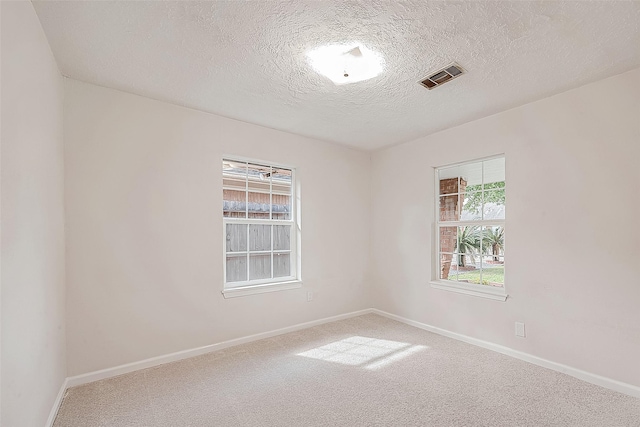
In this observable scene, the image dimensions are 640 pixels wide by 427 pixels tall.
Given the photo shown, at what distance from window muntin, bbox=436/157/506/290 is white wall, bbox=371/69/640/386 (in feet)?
0.58

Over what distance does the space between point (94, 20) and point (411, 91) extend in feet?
7.58

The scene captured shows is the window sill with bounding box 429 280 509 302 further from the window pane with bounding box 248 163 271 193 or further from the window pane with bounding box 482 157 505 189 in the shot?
the window pane with bounding box 248 163 271 193

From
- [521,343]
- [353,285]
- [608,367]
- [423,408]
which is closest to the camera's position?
[423,408]

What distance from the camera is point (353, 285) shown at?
4484 mm

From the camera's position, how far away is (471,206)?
11.7 feet

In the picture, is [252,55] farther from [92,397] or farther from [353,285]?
[353,285]

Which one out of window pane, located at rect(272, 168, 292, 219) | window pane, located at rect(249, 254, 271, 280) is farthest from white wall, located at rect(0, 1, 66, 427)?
window pane, located at rect(272, 168, 292, 219)

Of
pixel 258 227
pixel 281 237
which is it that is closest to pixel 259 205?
pixel 258 227

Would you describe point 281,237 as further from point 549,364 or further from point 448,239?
point 549,364

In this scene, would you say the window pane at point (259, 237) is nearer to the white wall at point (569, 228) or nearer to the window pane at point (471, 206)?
the white wall at point (569, 228)

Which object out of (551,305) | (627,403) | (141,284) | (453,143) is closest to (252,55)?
(141,284)

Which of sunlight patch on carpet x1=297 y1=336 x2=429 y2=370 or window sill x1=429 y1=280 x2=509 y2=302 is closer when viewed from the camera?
sunlight patch on carpet x1=297 y1=336 x2=429 y2=370

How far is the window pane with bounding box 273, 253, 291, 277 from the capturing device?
12.7ft

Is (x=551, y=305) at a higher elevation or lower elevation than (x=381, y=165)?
lower
